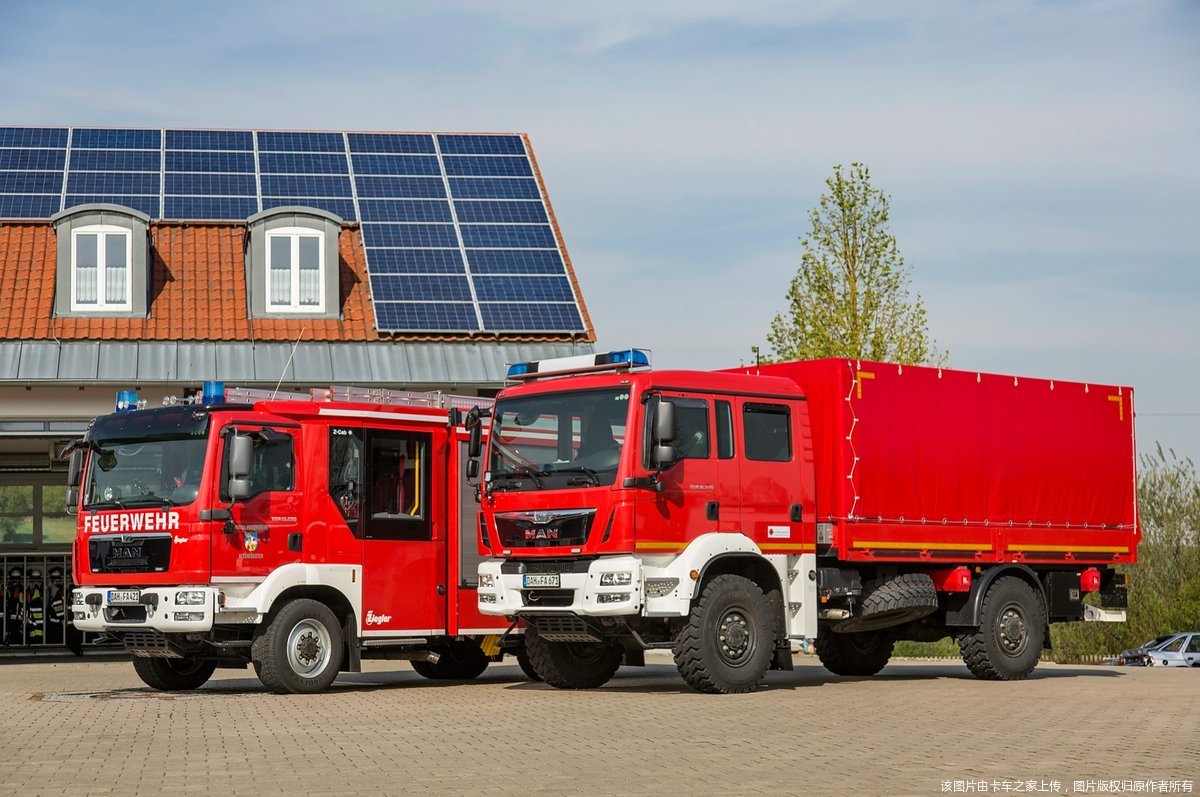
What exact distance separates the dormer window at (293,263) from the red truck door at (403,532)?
38.7 feet

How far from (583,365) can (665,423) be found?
1672 mm

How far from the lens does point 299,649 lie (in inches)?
671

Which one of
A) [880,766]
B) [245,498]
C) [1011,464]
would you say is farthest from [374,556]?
[880,766]

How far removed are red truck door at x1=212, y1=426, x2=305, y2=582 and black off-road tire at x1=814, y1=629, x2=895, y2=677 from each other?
267 inches

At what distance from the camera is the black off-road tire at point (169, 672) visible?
18547mm

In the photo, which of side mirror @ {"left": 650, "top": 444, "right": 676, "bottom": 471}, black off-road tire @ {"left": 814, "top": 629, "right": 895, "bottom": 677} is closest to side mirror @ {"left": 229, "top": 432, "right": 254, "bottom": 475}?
side mirror @ {"left": 650, "top": 444, "right": 676, "bottom": 471}

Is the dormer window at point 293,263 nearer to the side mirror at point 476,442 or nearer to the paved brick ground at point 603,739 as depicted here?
the paved brick ground at point 603,739

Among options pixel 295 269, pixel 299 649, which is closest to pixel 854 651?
pixel 299 649

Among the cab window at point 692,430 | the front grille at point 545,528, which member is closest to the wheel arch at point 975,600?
the cab window at point 692,430

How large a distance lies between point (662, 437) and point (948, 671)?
8.14 metres

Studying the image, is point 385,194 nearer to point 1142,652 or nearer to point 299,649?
point 299,649

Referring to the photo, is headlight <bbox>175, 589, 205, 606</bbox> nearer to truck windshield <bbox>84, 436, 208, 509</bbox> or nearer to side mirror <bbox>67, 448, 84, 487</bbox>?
truck windshield <bbox>84, 436, 208, 509</bbox>

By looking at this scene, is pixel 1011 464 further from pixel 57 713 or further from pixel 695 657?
pixel 57 713

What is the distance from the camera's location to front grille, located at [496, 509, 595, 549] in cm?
1578
